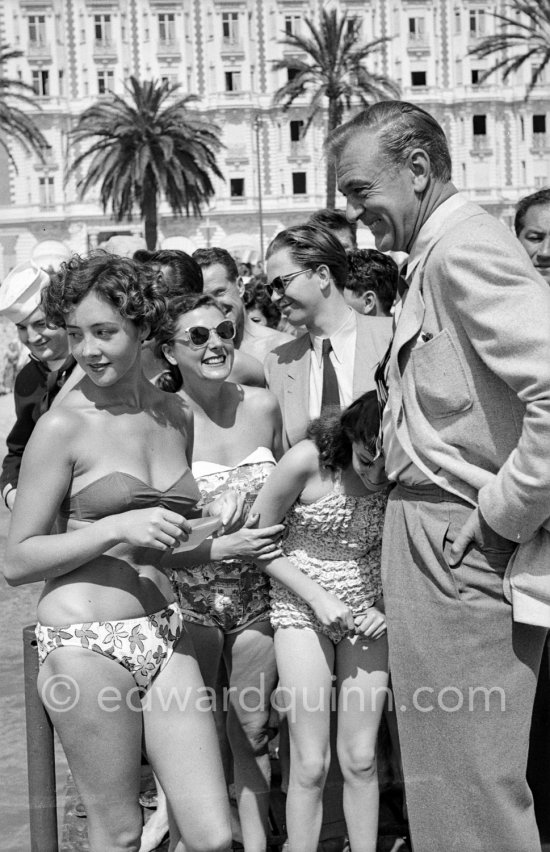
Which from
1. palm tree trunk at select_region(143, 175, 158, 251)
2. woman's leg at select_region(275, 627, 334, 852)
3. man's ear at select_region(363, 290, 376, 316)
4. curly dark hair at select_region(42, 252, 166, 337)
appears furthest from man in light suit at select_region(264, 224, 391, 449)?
palm tree trunk at select_region(143, 175, 158, 251)

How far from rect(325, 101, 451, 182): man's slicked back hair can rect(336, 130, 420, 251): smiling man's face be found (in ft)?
0.06

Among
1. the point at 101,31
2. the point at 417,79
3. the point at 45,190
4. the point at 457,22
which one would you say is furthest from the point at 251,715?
the point at 457,22

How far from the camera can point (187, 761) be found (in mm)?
2775

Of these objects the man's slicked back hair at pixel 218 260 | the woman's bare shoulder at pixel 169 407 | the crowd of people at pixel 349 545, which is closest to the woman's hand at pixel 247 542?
the crowd of people at pixel 349 545

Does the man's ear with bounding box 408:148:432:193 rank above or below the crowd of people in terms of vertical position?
above

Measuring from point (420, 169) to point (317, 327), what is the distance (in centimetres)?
136

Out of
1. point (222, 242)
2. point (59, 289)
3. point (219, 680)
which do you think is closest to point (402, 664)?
point (219, 680)

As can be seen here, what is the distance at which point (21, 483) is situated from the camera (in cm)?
280

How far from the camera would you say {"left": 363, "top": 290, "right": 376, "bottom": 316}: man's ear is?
534 centimetres

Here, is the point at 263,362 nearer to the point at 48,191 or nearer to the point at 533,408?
the point at 533,408

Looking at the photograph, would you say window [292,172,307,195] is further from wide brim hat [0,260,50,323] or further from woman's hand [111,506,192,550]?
woman's hand [111,506,192,550]

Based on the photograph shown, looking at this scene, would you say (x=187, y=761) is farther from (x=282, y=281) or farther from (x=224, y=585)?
(x=282, y=281)

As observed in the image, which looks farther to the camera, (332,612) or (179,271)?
(179,271)

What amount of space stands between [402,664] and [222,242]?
63.2m
